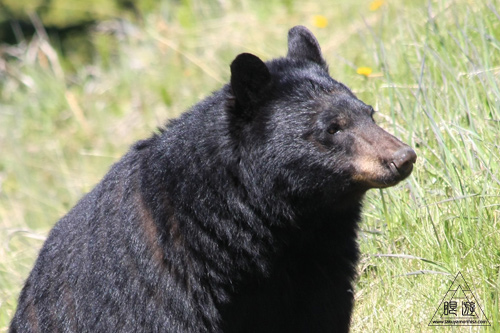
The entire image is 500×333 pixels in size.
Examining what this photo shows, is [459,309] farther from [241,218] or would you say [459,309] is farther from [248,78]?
[248,78]

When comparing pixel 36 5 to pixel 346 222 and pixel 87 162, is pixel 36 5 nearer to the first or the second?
pixel 87 162

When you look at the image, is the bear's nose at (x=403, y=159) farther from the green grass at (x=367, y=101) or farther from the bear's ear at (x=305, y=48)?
the bear's ear at (x=305, y=48)

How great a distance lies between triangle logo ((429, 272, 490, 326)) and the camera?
3273 millimetres

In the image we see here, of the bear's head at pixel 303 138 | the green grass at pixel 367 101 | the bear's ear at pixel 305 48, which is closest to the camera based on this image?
the bear's head at pixel 303 138

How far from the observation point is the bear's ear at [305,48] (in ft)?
12.3

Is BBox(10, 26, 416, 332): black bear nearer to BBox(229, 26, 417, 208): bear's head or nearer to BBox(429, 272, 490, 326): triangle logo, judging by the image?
BBox(229, 26, 417, 208): bear's head

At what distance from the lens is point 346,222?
135 inches

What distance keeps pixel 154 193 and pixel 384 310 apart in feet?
4.17

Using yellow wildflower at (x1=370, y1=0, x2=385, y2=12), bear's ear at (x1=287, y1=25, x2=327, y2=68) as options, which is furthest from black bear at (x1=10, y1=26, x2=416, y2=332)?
yellow wildflower at (x1=370, y1=0, x2=385, y2=12)

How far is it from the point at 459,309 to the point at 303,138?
1.09 metres

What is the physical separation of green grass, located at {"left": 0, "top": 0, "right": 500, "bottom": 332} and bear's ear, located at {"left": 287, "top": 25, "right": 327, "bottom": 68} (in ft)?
2.26

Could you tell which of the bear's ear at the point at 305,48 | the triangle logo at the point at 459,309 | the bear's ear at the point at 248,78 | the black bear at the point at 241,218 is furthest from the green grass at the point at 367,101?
the bear's ear at the point at 248,78

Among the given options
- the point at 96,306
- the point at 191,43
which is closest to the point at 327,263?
the point at 96,306

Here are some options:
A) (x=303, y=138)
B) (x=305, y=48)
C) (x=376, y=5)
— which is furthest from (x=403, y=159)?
(x=376, y=5)
